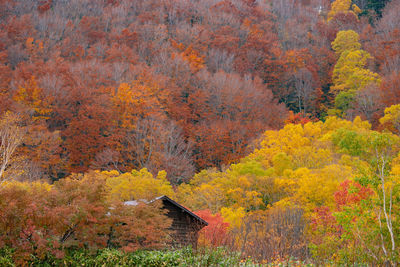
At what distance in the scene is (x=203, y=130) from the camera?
48562 millimetres

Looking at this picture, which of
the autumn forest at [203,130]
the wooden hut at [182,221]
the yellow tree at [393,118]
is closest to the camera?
the autumn forest at [203,130]

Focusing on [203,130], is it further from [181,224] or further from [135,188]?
[181,224]

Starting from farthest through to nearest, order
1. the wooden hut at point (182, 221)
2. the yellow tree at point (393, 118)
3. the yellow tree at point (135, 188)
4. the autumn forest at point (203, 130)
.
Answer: the yellow tree at point (393, 118)
the yellow tree at point (135, 188)
the wooden hut at point (182, 221)
the autumn forest at point (203, 130)

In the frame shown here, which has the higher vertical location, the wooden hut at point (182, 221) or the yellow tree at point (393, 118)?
the yellow tree at point (393, 118)

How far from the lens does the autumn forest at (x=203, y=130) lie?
1614 cm

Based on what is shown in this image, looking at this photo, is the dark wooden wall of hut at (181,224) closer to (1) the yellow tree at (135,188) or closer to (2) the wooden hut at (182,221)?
(2) the wooden hut at (182,221)

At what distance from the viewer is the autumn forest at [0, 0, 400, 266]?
16141 millimetres

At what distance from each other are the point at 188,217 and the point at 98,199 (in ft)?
23.6

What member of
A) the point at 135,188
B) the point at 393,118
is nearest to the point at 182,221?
the point at 135,188

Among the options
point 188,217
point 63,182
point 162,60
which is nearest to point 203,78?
point 162,60

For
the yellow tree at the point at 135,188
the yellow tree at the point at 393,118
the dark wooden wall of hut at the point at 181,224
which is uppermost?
the yellow tree at the point at 393,118

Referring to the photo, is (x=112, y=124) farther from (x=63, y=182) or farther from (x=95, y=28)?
(x=95, y=28)

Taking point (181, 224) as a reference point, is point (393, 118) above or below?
above

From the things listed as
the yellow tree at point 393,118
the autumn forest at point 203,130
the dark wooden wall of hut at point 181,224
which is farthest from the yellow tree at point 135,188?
the yellow tree at point 393,118
